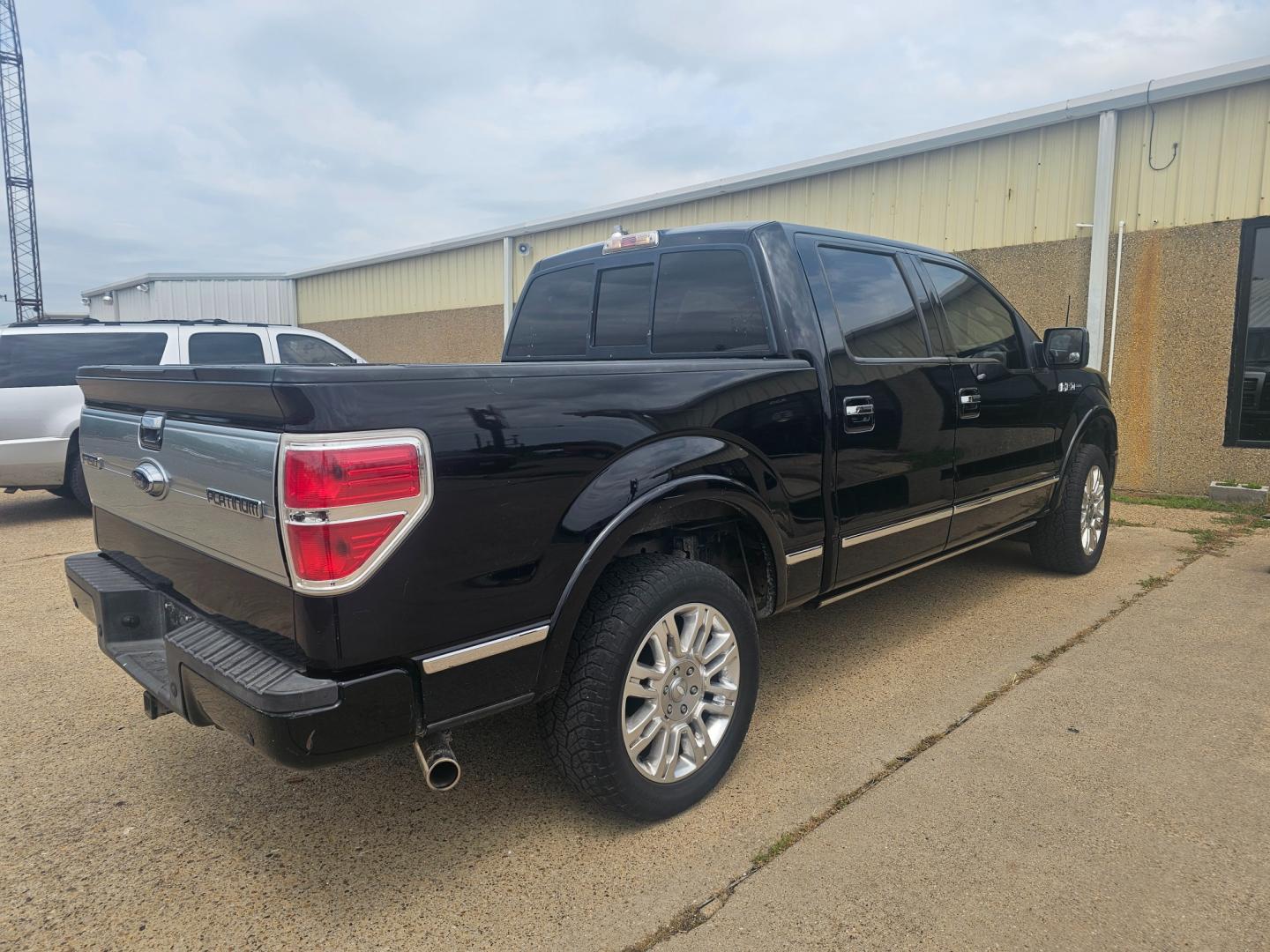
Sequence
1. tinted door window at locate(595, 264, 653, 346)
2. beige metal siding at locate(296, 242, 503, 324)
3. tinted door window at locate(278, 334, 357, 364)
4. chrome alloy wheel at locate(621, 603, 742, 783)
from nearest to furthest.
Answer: chrome alloy wheel at locate(621, 603, 742, 783) < tinted door window at locate(595, 264, 653, 346) < tinted door window at locate(278, 334, 357, 364) < beige metal siding at locate(296, 242, 503, 324)

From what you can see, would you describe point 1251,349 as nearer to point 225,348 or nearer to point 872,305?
point 872,305

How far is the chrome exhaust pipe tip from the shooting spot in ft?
6.88

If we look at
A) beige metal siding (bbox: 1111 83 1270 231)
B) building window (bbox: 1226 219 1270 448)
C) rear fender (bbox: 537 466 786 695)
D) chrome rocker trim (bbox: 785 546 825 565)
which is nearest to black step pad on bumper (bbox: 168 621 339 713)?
rear fender (bbox: 537 466 786 695)

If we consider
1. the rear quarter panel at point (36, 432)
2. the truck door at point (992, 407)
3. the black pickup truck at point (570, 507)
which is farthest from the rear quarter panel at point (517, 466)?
the rear quarter panel at point (36, 432)

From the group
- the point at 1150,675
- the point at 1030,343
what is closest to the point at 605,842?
the point at 1150,675

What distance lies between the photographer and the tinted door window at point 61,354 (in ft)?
24.2

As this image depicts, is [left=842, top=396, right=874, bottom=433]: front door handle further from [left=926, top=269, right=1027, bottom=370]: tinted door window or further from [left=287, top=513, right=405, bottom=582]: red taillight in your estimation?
[left=287, top=513, right=405, bottom=582]: red taillight

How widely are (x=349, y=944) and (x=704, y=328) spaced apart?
2.41 meters

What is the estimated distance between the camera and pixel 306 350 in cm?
891

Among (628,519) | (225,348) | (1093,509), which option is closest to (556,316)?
(628,519)

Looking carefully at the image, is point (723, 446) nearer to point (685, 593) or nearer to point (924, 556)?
point (685, 593)

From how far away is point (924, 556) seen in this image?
12.7 ft

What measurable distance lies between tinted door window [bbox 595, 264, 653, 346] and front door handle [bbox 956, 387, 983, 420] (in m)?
1.49

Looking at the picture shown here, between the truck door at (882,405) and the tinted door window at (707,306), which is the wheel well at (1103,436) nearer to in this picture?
the truck door at (882,405)
